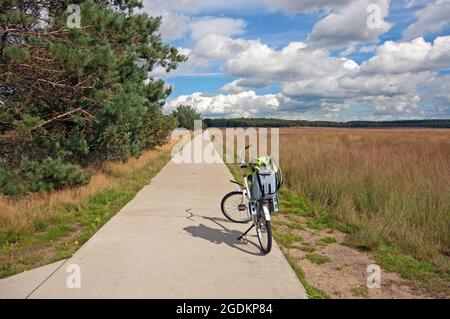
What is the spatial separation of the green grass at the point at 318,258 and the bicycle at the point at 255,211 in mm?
588

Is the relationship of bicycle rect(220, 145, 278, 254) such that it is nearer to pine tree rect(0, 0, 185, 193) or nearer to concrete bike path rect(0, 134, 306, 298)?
concrete bike path rect(0, 134, 306, 298)

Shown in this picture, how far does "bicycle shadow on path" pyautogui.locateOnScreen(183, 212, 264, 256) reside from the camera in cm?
577

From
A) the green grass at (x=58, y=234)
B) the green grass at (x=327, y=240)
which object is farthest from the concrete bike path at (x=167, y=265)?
the green grass at (x=327, y=240)

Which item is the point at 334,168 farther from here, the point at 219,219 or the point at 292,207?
the point at 219,219

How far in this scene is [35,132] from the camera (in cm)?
835

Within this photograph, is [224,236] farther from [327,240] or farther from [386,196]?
[386,196]

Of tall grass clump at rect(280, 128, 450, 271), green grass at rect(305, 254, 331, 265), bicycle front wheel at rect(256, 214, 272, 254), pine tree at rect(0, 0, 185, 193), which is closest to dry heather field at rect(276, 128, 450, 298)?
tall grass clump at rect(280, 128, 450, 271)

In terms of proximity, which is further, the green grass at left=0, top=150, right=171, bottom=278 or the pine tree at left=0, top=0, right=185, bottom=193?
the pine tree at left=0, top=0, right=185, bottom=193

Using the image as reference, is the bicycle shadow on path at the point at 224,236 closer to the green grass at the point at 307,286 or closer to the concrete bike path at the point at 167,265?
the concrete bike path at the point at 167,265

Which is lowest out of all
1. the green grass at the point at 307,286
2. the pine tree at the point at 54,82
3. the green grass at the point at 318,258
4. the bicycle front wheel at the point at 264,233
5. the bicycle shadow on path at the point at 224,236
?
the green grass at the point at 318,258

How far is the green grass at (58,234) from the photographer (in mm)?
5246

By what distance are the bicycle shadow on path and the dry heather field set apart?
0.74 m
